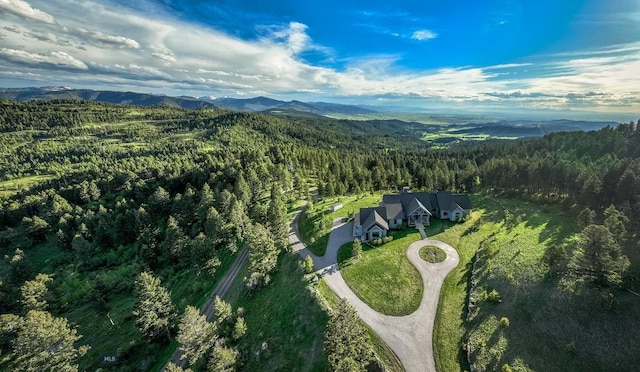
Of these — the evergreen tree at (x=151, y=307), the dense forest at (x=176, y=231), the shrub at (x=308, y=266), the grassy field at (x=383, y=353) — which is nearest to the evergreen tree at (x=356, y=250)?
the shrub at (x=308, y=266)

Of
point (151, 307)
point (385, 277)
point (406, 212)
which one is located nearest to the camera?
point (151, 307)

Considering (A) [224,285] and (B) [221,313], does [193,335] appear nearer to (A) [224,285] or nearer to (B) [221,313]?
(B) [221,313]

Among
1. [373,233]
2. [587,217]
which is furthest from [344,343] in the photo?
[587,217]

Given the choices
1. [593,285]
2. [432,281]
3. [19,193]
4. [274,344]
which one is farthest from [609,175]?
[19,193]

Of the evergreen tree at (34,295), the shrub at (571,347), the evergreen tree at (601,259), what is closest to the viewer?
the shrub at (571,347)

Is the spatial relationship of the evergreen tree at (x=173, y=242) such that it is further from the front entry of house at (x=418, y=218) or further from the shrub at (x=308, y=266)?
the front entry of house at (x=418, y=218)

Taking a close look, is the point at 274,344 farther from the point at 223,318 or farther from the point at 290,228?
the point at 290,228

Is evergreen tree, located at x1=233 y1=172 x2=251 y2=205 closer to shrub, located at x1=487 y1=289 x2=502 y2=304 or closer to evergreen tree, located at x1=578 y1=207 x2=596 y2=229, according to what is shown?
shrub, located at x1=487 y1=289 x2=502 y2=304
